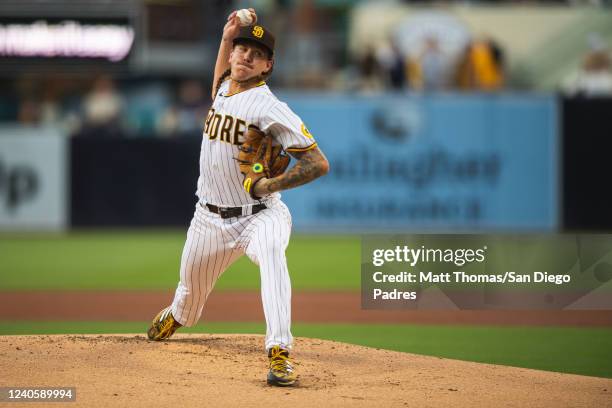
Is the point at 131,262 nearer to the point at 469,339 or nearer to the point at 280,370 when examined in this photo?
the point at 469,339

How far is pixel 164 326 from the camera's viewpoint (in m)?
5.81

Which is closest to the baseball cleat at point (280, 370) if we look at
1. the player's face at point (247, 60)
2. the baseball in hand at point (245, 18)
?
the player's face at point (247, 60)

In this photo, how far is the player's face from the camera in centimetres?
514

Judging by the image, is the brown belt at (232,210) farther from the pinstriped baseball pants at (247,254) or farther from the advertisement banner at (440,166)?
the advertisement banner at (440,166)

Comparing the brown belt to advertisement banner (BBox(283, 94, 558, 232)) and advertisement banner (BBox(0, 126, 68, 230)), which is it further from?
advertisement banner (BBox(0, 126, 68, 230))

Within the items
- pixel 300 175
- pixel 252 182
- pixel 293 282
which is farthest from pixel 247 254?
pixel 293 282

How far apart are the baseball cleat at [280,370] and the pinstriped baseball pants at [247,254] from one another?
0.04 metres

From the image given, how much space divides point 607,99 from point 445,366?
9.93 metres

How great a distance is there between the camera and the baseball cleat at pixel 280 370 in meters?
4.78

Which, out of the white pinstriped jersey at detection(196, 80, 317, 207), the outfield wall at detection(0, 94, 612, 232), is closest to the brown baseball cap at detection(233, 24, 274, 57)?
the white pinstriped jersey at detection(196, 80, 317, 207)

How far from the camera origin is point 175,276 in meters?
10.2

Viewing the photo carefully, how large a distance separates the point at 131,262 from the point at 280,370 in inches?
273

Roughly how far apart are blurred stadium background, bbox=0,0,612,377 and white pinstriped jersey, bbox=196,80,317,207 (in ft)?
22.4

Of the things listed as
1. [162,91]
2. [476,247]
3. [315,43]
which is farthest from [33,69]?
[476,247]
